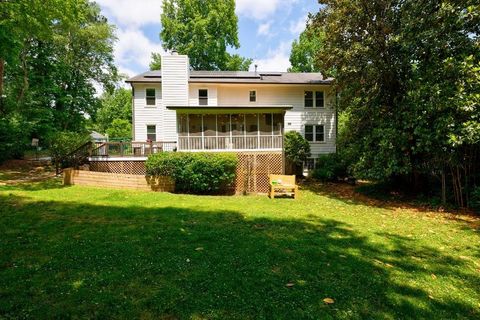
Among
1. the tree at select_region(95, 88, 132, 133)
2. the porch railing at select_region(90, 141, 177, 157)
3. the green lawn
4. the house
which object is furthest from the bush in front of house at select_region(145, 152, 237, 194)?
the tree at select_region(95, 88, 132, 133)

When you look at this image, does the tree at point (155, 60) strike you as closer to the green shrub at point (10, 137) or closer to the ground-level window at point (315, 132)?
the green shrub at point (10, 137)

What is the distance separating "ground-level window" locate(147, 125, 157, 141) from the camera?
20.3m

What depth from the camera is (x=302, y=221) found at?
26.0 feet

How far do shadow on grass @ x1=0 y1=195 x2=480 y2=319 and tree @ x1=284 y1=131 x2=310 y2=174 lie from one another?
38.3 feet

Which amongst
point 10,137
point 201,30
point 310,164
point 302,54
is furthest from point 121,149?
point 302,54

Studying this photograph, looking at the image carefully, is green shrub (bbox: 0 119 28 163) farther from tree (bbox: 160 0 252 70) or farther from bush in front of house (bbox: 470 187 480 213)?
bush in front of house (bbox: 470 187 480 213)

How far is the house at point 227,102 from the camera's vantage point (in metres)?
18.9

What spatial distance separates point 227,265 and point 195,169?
818 cm

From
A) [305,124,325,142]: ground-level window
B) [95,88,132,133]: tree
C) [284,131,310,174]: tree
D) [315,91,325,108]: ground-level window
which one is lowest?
[284,131,310,174]: tree

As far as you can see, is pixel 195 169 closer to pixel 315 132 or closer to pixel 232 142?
pixel 232 142

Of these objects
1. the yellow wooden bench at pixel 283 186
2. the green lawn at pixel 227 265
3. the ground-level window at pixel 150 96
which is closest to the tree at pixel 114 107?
the ground-level window at pixel 150 96

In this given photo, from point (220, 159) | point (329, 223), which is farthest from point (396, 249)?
point (220, 159)

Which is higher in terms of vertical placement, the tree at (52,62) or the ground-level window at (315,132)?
the tree at (52,62)

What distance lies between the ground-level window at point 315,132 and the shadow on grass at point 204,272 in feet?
49.3
